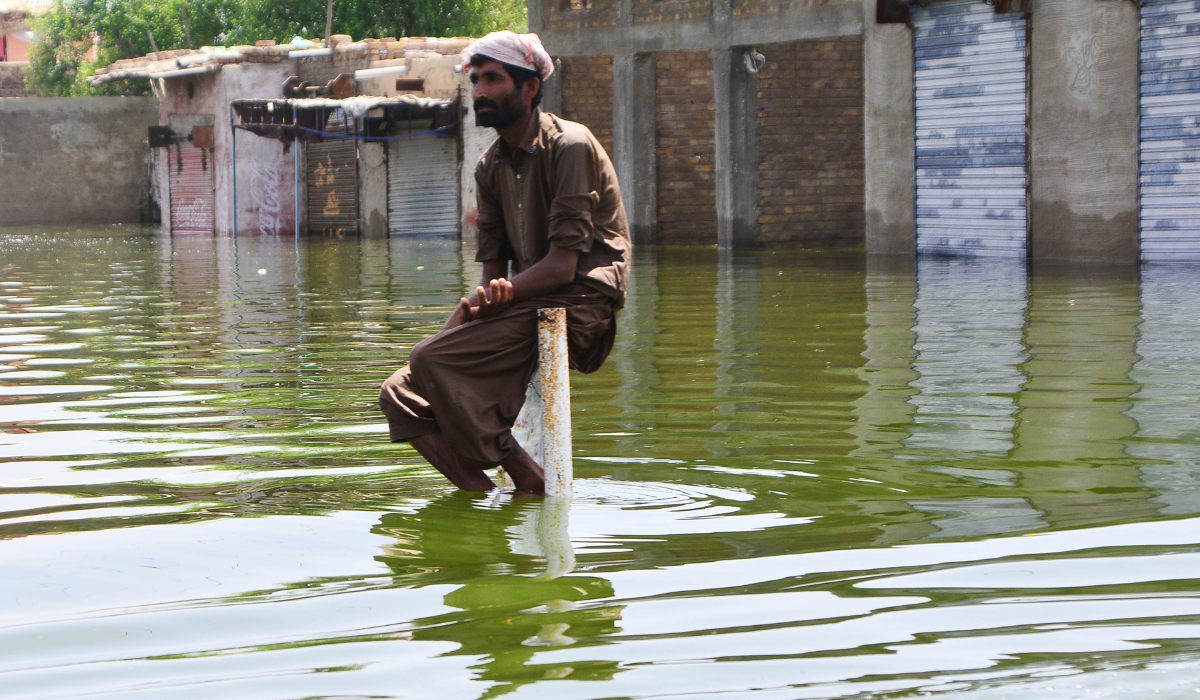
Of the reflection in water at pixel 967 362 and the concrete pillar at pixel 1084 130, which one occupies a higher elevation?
the concrete pillar at pixel 1084 130

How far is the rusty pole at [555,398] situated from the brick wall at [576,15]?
17778mm

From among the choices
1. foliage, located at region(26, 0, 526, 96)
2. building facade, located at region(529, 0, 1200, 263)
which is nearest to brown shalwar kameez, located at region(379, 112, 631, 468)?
building facade, located at region(529, 0, 1200, 263)

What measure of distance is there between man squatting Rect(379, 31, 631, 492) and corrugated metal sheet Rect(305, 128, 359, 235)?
25.5 m

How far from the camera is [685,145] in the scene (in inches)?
878

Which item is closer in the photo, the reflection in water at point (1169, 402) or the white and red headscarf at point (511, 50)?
the white and red headscarf at point (511, 50)

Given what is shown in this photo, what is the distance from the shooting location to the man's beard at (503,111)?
14.3 ft

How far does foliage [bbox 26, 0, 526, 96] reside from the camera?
38.3 m

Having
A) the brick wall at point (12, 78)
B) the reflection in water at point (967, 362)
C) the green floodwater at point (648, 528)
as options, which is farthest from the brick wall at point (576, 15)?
the brick wall at point (12, 78)

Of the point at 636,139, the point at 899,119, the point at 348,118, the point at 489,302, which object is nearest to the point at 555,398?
the point at 489,302

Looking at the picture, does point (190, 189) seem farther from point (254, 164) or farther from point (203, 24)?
point (203, 24)

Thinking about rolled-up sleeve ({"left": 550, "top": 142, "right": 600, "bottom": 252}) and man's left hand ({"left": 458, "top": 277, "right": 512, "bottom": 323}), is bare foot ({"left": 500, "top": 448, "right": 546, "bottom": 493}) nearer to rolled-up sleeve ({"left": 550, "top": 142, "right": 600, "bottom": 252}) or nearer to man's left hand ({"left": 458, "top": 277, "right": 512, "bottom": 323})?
man's left hand ({"left": 458, "top": 277, "right": 512, "bottom": 323})

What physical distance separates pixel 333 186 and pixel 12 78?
67.2 feet

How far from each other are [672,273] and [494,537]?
11.6 metres

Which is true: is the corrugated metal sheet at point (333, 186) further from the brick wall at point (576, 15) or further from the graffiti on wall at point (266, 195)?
the brick wall at point (576, 15)
